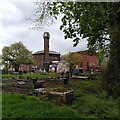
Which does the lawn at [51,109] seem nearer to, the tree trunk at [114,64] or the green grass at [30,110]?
the green grass at [30,110]

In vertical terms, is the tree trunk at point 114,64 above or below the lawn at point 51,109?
above

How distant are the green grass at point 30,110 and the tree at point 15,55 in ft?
186

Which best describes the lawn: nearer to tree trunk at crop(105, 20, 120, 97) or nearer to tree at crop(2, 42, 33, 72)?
tree trunk at crop(105, 20, 120, 97)

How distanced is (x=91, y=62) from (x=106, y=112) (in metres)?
86.7

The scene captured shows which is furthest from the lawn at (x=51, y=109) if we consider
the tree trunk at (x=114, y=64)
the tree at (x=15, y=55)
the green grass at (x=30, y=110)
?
the tree at (x=15, y=55)

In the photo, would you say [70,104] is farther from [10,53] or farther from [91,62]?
[91,62]

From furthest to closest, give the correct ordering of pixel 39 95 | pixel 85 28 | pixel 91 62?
pixel 91 62 → pixel 85 28 → pixel 39 95

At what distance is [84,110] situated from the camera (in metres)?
→ 8.20

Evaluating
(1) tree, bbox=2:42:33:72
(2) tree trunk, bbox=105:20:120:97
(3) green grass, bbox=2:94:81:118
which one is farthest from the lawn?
(1) tree, bbox=2:42:33:72

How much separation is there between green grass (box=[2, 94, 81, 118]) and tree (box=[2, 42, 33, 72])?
5654 centimetres

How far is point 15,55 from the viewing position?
65.0 metres

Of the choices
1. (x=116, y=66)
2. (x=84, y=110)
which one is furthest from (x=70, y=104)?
(x=116, y=66)

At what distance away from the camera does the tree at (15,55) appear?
64.7 m

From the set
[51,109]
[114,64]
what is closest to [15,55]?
[114,64]
